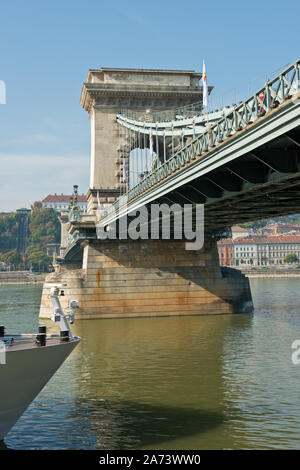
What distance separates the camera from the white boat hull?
13.7m

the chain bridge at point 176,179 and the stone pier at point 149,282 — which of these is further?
the stone pier at point 149,282

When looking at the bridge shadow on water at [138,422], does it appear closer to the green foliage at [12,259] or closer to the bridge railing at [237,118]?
the bridge railing at [237,118]

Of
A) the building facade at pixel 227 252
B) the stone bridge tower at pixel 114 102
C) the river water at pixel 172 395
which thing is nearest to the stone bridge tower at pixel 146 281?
the stone bridge tower at pixel 114 102

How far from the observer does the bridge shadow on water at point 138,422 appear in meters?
14.5

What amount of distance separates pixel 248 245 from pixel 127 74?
132 metres

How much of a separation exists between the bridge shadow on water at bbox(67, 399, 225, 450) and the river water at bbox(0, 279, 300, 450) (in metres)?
0.02

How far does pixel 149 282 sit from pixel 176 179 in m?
14.4

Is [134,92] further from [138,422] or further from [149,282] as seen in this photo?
[138,422]

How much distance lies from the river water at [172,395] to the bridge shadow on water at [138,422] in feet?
0.08

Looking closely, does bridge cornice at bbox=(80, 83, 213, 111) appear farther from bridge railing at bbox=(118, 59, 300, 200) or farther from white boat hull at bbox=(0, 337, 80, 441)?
white boat hull at bbox=(0, 337, 80, 441)

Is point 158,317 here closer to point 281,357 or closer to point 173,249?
point 173,249

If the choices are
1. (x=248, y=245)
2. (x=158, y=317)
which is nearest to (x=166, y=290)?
(x=158, y=317)

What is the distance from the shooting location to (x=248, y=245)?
178m
